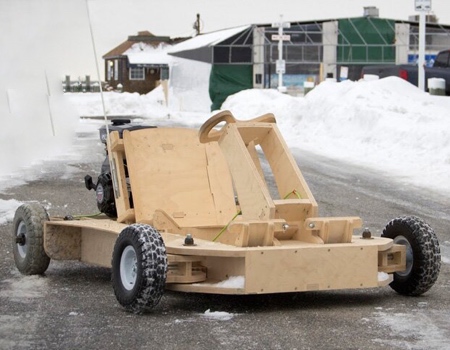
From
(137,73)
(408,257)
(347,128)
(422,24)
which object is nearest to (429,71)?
(422,24)

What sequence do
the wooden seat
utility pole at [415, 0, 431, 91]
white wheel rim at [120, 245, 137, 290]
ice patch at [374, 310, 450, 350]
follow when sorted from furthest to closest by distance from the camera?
1. utility pole at [415, 0, 431, 91]
2. the wooden seat
3. white wheel rim at [120, 245, 137, 290]
4. ice patch at [374, 310, 450, 350]

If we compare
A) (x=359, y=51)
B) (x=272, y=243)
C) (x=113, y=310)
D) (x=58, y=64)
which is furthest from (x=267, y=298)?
(x=359, y=51)

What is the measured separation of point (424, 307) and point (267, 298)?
3.74 ft

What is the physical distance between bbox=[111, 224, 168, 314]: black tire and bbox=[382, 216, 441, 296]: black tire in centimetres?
196

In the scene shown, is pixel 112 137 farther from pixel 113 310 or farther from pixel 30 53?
pixel 30 53

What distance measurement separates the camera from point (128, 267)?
788cm

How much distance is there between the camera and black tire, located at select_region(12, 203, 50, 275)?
9.44 meters

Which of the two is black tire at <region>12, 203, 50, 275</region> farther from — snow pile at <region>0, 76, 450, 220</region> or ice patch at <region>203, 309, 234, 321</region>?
snow pile at <region>0, 76, 450, 220</region>

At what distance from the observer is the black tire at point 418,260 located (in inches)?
327

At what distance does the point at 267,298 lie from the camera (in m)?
8.34

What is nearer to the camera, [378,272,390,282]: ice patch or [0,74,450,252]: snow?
[378,272,390,282]: ice patch

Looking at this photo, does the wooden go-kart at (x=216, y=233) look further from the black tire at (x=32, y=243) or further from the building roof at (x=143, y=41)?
the building roof at (x=143, y=41)

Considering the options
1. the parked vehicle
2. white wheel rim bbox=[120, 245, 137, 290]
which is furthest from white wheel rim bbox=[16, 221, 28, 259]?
the parked vehicle

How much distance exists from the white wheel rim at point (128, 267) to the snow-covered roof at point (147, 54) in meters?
76.0
